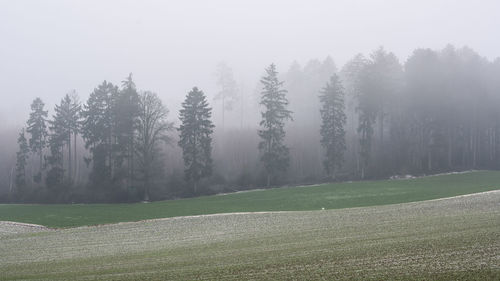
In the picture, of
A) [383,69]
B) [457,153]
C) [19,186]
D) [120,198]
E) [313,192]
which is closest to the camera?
[313,192]

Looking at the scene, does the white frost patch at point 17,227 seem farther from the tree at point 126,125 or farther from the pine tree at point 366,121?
the pine tree at point 366,121

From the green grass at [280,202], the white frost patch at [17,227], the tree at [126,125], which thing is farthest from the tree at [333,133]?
the white frost patch at [17,227]

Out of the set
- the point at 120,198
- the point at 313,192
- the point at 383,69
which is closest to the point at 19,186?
the point at 120,198

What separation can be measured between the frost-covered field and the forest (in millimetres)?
25047

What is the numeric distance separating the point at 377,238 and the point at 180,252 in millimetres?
9267

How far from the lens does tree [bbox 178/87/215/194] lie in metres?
60.5

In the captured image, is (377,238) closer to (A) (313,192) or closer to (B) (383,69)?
(A) (313,192)

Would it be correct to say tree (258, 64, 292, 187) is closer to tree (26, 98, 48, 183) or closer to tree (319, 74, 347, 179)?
tree (319, 74, 347, 179)

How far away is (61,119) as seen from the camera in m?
66.0

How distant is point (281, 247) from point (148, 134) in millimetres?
42878

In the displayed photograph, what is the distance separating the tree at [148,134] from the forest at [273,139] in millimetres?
143

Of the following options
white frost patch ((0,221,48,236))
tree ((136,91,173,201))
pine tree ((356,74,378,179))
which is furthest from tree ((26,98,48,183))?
pine tree ((356,74,378,179))

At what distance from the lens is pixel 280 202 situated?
44.8 meters

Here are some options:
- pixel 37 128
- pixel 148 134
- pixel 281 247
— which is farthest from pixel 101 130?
pixel 281 247
